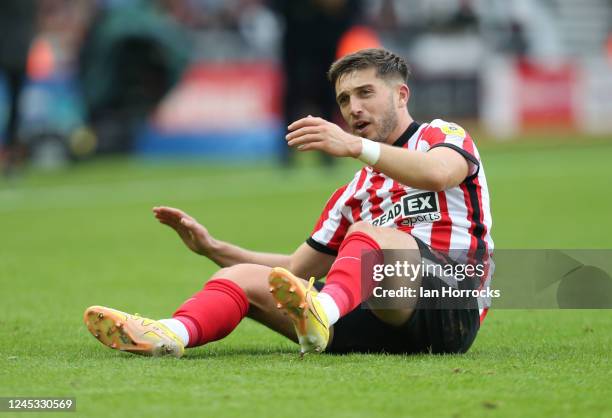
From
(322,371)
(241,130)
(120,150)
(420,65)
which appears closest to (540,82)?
(420,65)

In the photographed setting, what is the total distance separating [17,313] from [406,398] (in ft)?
9.65

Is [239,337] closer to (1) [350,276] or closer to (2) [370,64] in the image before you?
(1) [350,276]

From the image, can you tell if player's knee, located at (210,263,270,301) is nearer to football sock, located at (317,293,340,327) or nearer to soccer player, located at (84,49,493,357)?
soccer player, located at (84,49,493,357)

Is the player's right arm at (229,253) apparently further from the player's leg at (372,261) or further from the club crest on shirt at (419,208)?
the player's leg at (372,261)

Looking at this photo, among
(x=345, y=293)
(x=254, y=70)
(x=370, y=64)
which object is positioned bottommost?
(x=345, y=293)

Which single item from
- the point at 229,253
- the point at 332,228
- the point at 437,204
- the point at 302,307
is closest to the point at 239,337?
the point at 229,253

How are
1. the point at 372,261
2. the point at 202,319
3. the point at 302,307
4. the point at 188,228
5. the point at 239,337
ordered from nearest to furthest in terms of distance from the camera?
the point at 302,307 < the point at 372,261 < the point at 202,319 < the point at 188,228 < the point at 239,337

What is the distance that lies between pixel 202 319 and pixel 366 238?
2.19ft

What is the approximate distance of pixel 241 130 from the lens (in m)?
20.7

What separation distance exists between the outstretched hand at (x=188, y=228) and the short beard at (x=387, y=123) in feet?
2.94

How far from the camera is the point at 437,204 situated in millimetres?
4762

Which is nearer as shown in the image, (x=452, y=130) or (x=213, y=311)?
(x=213, y=311)

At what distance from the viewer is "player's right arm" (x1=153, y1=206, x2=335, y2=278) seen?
5246 mm

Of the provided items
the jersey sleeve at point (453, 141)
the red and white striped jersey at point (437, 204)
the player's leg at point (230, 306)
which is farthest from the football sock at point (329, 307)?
the jersey sleeve at point (453, 141)
